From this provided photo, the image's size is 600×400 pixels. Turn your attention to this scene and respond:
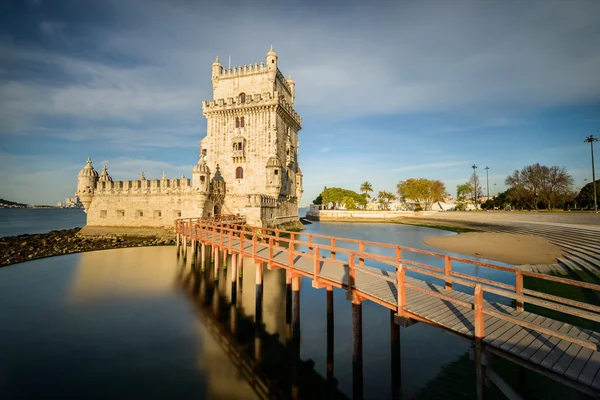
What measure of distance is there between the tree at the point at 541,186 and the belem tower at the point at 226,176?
55049 millimetres

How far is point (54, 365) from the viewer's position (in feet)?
29.1

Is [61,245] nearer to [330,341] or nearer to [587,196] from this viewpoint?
[330,341]

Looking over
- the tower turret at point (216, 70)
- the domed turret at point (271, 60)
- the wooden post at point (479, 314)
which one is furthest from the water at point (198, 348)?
the tower turret at point (216, 70)

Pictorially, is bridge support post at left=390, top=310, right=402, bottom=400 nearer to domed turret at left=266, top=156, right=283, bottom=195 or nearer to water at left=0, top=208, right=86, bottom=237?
domed turret at left=266, top=156, right=283, bottom=195

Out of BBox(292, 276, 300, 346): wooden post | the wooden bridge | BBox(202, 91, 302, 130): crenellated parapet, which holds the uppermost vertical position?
BBox(202, 91, 302, 130): crenellated parapet

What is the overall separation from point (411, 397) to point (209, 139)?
120ft

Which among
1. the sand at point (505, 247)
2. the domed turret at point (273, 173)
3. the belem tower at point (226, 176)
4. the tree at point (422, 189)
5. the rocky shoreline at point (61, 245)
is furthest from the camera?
the tree at point (422, 189)

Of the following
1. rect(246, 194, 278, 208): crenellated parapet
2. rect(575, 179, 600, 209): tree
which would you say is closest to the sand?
rect(246, 194, 278, 208): crenellated parapet

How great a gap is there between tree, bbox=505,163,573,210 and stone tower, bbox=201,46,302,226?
56017 millimetres

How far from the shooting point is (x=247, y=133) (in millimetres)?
36656

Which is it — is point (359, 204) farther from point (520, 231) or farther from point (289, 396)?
point (289, 396)

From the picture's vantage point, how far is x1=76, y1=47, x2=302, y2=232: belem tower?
32969 mm

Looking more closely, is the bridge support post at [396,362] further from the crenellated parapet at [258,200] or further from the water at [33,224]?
the water at [33,224]

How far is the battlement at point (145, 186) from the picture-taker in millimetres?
33031
